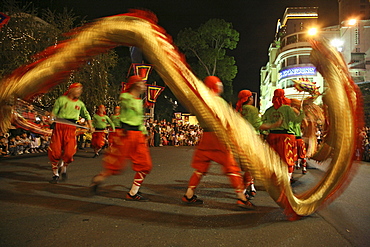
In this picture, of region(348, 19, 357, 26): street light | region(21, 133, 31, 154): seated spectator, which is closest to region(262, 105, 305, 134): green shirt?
region(21, 133, 31, 154): seated spectator

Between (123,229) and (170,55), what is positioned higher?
(170,55)

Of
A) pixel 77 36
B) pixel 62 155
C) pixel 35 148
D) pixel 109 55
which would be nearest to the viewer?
pixel 77 36

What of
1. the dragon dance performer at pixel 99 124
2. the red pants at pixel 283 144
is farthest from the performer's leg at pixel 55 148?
the red pants at pixel 283 144

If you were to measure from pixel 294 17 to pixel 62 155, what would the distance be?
68904 mm

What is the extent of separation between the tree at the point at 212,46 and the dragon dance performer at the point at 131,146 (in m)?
24.5

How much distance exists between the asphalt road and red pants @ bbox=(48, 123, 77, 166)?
524 mm

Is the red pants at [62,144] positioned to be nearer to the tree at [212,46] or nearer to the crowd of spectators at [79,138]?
the crowd of spectators at [79,138]

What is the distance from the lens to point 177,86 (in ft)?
10.2

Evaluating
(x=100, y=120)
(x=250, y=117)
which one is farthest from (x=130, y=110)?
(x=100, y=120)

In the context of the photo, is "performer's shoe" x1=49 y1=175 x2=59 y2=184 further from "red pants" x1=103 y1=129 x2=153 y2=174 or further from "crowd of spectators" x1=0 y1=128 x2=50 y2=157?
"crowd of spectators" x1=0 y1=128 x2=50 y2=157

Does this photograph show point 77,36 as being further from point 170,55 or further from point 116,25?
point 170,55

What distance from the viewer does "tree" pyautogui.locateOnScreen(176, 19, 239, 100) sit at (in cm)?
2847

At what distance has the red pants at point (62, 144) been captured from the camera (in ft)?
17.7

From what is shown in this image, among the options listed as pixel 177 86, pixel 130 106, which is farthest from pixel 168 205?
pixel 177 86
